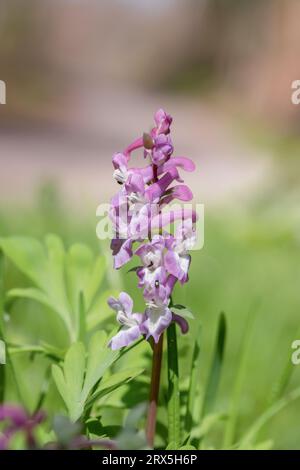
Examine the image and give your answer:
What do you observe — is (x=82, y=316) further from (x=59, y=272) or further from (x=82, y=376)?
(x=82, y=376)

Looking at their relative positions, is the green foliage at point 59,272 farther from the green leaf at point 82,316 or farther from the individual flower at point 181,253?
the individual flower at point 181,253

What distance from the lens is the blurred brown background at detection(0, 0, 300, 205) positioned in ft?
12.3

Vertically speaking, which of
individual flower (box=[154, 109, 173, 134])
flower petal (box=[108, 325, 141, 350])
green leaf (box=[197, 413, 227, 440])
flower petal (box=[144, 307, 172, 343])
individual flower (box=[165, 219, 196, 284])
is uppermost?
individual flower (box=[154, 109, 173, 134])

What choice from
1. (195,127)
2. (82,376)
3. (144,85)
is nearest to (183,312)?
(82,376)

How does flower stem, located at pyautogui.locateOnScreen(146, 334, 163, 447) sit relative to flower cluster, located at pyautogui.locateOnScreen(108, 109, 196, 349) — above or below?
below

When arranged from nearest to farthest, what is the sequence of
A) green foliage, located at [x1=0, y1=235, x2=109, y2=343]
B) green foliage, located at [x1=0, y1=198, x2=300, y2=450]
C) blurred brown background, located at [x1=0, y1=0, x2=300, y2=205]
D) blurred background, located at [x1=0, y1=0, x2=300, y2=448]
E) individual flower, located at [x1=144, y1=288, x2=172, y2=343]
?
individual flower, located at [x1=144, y1=288, x2=172, y2=343] < green foliage, located at [x1=0, y1=198, x2=300, y2=450] < green foliage, located at [x1=0, y1=235, x2=109, y2=343] < blurred background, located at [x1=0, y1=0, x2=300, y2=448] < blurred brown background, located at [x1=0, y1=0, x2=300, y2=205]

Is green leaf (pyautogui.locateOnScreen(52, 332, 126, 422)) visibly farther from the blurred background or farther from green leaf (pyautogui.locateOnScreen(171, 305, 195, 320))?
the blurred background

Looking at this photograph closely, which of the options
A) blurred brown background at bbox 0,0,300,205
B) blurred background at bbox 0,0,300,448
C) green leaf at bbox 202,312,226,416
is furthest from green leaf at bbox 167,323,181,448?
blurred brown background at bbox 0,0,300,205

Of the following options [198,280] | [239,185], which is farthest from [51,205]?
[239,185]

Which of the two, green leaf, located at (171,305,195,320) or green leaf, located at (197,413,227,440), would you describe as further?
green leaf, located at (197,413,227,440)

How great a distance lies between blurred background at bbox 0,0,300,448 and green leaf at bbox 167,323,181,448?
0.29m

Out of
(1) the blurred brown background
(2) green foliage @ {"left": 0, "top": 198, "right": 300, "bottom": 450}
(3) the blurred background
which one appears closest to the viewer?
(2) green foliage @ {"left": 0, "top": 198, "right": 300, "bottom": 450}

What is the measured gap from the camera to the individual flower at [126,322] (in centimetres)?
78
